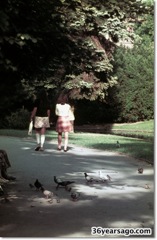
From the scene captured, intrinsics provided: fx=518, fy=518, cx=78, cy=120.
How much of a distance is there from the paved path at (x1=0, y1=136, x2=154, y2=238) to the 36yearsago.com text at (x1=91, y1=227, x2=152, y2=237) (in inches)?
4.3

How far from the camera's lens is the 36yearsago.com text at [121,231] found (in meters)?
5.55

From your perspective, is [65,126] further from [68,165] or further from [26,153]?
[68,165]

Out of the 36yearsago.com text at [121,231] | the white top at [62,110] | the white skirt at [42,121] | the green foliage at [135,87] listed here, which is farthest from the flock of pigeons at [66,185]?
the green foliage at [135,87]

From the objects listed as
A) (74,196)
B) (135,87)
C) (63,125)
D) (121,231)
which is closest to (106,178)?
(74,196)

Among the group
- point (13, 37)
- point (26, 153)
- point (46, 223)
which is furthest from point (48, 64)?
point (26, 153)

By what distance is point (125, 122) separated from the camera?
37125mm

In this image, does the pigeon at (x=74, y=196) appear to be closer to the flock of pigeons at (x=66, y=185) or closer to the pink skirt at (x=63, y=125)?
the flock of pigeons at (x=66, y=185)

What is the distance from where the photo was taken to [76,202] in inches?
305

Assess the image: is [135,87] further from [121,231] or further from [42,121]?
[121,231]

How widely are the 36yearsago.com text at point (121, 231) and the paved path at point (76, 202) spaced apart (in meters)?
0.11

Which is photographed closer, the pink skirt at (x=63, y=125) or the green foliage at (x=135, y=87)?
the pink skirt at (x=63, y=125)

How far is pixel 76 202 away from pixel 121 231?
7.00 ft

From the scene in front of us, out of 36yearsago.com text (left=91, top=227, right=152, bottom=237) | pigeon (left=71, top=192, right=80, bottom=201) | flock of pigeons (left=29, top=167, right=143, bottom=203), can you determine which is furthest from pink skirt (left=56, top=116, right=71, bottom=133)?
36yearsago.com text (left=91, top=227, right=152, bottom=237)

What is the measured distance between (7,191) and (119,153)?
21.7 ft
